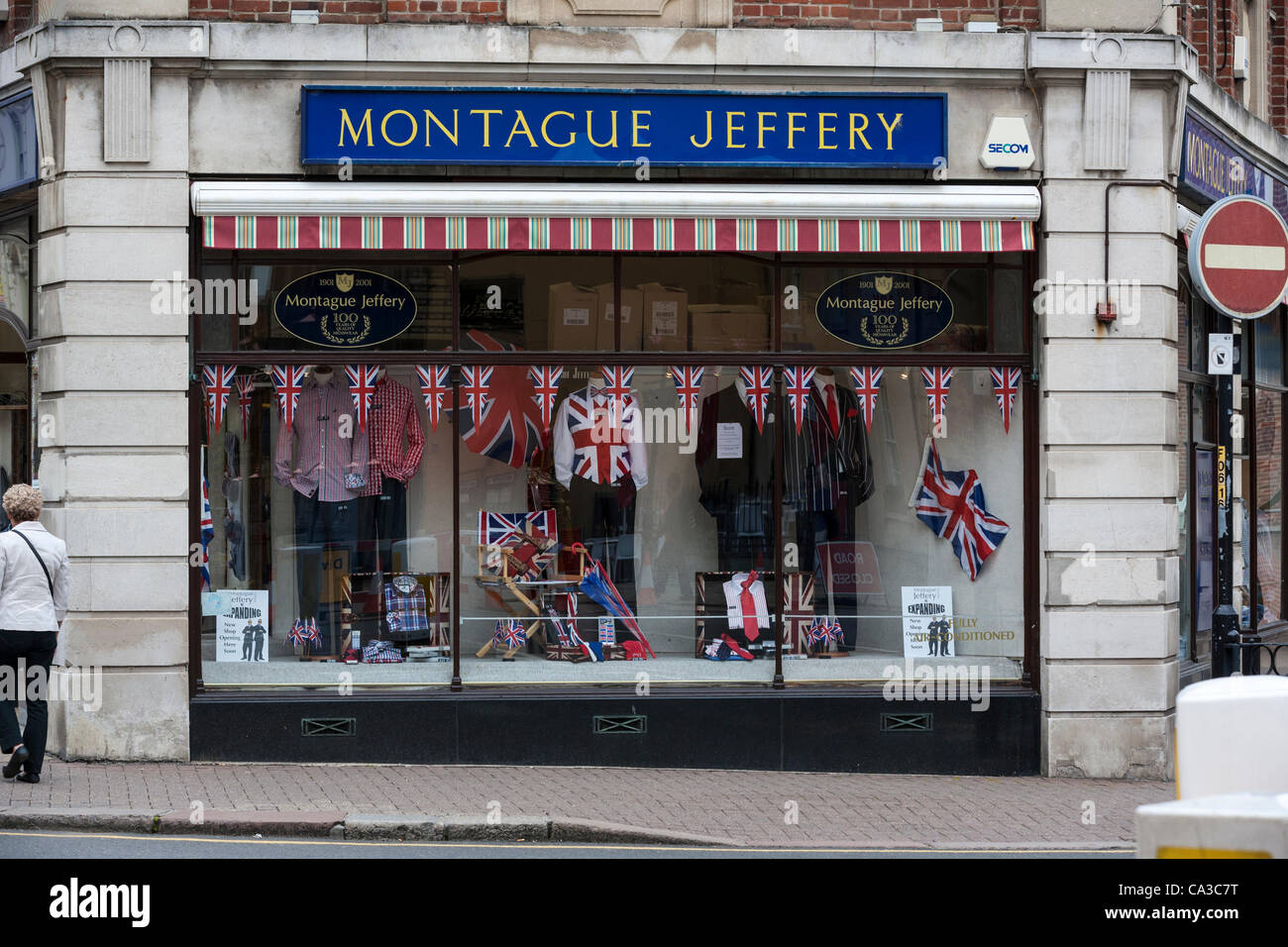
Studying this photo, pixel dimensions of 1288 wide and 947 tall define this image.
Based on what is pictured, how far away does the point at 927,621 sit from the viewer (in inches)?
456

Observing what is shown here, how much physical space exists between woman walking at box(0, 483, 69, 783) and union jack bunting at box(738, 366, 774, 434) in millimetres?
4873

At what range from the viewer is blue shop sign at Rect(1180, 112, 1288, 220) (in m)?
11.6

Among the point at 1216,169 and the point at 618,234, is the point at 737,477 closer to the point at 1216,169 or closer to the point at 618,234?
the point at 618,234

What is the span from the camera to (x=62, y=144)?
10703 millimetres

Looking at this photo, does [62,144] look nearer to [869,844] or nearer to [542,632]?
[542,632]

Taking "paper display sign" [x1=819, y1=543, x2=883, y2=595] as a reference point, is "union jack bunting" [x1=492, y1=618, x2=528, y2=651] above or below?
below

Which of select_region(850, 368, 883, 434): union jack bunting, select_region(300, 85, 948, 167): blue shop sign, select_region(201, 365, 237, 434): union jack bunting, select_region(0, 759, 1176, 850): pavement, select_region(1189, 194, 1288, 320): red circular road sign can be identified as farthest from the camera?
select_region(850, 368, 883, 434): union jack bunting

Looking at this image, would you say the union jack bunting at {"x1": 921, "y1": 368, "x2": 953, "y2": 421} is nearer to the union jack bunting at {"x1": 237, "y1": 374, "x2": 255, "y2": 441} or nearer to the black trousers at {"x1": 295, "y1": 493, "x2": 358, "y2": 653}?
the black trousers at {"x1": 295, "y1": 493, "x2": 358, "y2": 653}

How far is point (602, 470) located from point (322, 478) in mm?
2070

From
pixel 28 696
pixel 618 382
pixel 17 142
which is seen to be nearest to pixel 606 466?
pixel 618 382

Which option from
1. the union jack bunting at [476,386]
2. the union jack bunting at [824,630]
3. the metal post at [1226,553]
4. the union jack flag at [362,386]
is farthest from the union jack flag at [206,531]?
the metal post at [1226,553]

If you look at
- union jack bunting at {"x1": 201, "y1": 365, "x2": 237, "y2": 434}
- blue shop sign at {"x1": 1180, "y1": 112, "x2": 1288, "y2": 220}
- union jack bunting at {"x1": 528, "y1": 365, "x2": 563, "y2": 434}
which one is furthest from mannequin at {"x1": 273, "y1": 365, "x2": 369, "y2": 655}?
blue shop sign at {"x1": 1180, "y1": 112, "x2": 1288, "y2": 220}

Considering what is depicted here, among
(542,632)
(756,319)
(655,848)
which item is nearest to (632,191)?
(756,319)

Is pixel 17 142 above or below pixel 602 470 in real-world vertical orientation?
above
